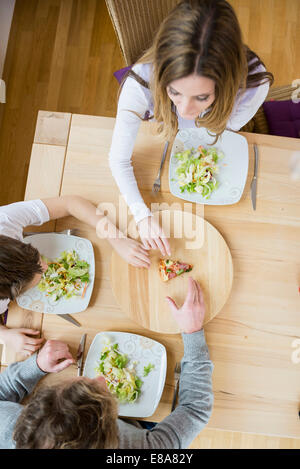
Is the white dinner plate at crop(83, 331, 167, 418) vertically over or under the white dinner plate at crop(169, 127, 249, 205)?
under

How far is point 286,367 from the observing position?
3.30 ft

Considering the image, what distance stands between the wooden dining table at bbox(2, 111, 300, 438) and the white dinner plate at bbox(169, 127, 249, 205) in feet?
0.09

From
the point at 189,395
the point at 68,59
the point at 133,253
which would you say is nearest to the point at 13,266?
the point at 133,253

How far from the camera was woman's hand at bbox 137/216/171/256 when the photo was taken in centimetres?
102

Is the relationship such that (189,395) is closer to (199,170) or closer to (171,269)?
(171,269)

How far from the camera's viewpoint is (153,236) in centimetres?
102

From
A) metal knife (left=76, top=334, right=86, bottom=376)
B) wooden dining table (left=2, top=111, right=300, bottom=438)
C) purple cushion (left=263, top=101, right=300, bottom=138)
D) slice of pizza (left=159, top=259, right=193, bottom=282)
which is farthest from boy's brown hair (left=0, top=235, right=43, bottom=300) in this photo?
purple cushion (left=263, top=101, right=300, bottom=138)

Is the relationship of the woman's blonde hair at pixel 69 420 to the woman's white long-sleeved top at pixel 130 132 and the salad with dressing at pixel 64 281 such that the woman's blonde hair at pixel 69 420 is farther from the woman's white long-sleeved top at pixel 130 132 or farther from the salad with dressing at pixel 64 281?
the woman's white long-sleeved top at pixel 130 132

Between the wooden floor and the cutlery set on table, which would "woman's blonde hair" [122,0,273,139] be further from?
the wooden floor

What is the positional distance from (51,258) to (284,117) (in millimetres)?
1018

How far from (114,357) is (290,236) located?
1.97ft

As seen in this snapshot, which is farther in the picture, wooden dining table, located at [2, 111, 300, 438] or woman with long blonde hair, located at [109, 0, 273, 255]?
wooden dining table, located at [2, 111, 300, 438]
